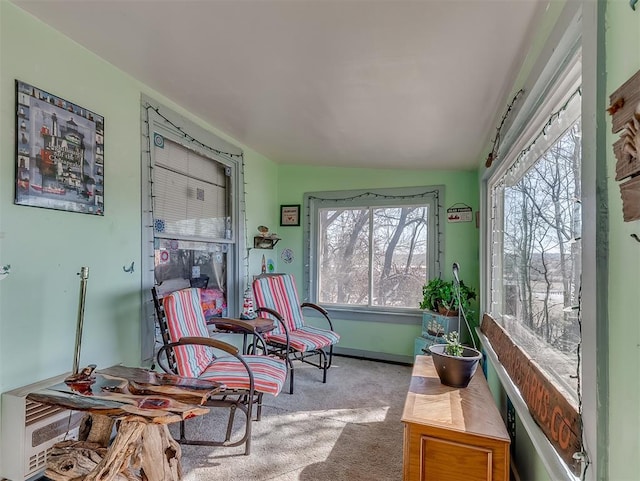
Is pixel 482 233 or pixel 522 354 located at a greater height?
pixel 482 233

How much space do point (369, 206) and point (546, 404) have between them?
306cm

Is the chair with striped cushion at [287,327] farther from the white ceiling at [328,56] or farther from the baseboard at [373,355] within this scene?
the white ceiling at [328,56]

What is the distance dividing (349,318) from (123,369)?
8.60ft

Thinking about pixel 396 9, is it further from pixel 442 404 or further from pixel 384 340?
pixel 384 340

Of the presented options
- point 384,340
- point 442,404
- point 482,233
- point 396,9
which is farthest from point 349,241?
point 396,9

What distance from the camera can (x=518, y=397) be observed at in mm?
1518

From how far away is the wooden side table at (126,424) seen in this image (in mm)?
1416

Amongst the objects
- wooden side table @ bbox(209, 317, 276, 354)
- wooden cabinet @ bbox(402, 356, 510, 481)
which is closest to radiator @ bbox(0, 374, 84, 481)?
wooden side table @ bbox(209, 317, 276, 354)

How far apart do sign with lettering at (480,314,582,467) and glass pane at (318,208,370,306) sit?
2318 millimetres

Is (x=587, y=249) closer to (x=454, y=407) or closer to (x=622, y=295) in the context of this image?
(x=622, y=295)

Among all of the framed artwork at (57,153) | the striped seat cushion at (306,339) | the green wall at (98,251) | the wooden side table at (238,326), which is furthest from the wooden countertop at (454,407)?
the framed artwork at (57,153)

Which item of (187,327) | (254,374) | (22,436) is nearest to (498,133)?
(254,374)

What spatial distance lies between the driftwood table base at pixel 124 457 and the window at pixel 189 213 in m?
0.94

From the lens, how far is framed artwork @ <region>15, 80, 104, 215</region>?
5.64 ft
